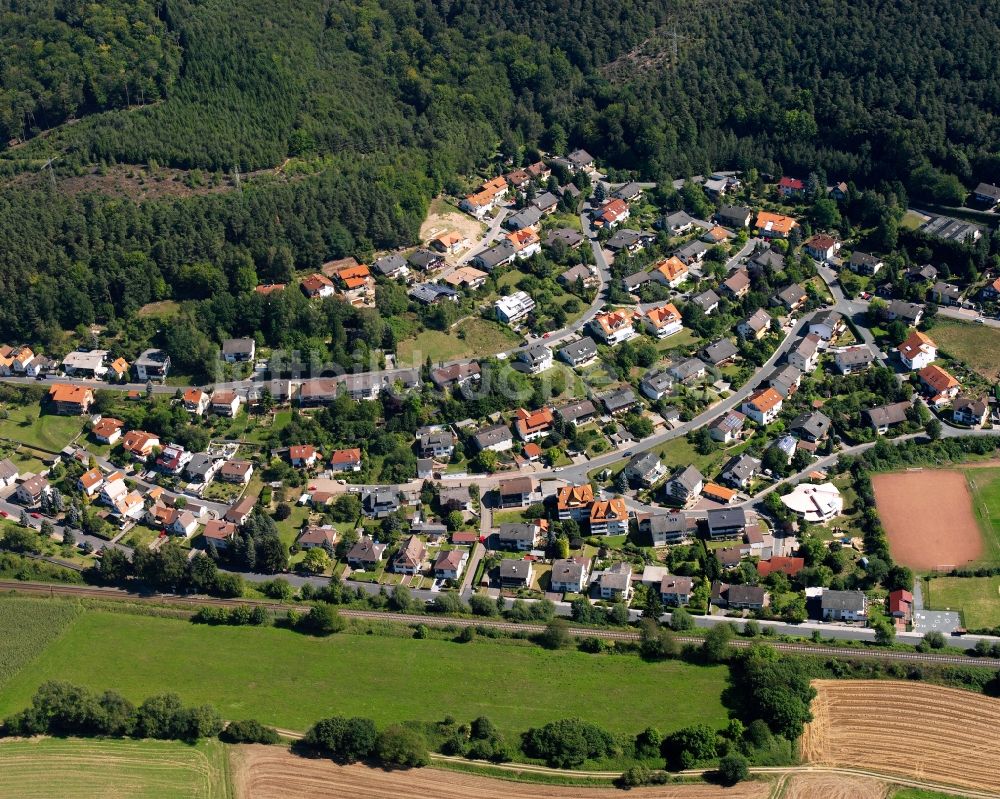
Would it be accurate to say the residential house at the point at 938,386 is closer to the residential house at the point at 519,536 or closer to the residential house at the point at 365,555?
the residential house at the point at 519,536

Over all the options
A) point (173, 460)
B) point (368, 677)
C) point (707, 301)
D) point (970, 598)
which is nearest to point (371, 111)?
point (707, 301)

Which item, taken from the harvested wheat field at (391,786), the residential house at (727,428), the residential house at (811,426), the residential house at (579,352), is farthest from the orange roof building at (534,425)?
the harvested wheat field at (391,786)

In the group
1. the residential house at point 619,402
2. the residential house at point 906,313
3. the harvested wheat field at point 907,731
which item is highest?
the residential house at point 906,313

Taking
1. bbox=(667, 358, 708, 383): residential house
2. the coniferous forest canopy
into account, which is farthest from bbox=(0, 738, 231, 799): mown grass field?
bbox=(667, 358, 708, 383): residential house

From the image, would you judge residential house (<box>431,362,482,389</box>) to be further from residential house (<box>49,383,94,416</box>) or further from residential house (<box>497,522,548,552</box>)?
residential house (<box>49,383,94,416</box>)

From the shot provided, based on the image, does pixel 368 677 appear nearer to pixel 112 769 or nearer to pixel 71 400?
pixel 112 769

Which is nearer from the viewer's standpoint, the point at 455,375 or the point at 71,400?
the point at 71,400
